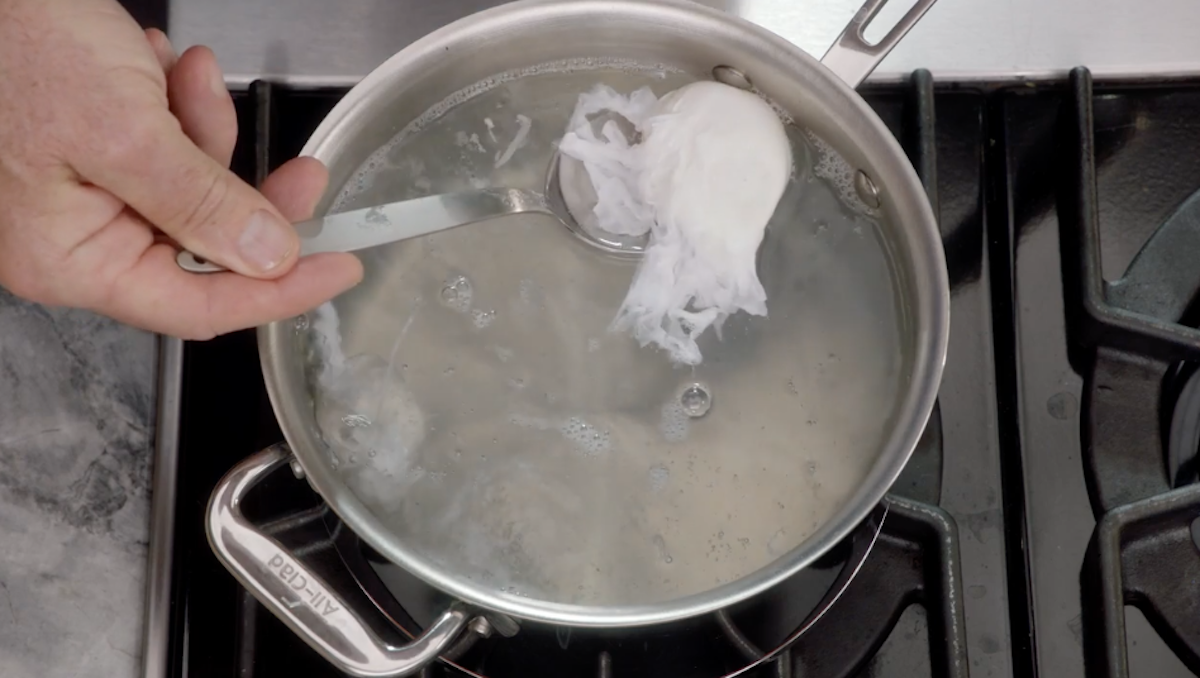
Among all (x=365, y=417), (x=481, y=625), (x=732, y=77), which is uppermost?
(x=732, y=77)

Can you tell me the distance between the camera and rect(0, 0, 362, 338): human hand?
52cm

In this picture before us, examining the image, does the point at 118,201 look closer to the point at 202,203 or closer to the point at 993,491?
the point at 202,203

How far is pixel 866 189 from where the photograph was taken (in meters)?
0.66

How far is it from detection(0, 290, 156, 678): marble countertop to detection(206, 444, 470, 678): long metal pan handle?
0.15 m

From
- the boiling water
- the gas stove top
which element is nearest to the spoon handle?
the boiling water

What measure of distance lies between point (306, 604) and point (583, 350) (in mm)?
235

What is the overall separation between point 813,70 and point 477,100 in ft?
0.76

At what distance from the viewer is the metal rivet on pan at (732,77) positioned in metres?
0.67

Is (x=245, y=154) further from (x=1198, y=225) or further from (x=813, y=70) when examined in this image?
(x=1198, y=225)

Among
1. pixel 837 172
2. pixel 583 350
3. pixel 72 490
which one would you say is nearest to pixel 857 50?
pixel 837 172

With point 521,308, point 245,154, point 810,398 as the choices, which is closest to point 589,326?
point 521,308

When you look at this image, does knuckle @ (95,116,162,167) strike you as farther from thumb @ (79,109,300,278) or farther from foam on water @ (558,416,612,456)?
foam on water @ (558,416,612,456)

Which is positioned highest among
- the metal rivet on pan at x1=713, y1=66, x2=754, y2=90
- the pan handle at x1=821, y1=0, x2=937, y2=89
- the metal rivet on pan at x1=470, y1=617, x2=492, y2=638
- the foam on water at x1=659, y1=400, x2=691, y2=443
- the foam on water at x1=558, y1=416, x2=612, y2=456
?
the pan handle at x1=821, y1=0, x2=937, y2=89

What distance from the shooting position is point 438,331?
0.66 meters
